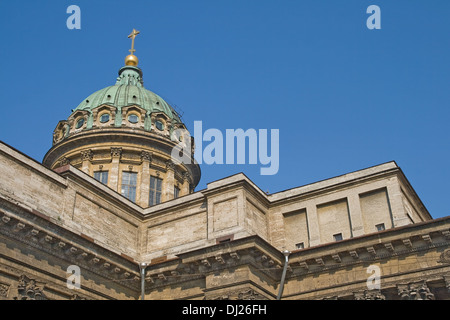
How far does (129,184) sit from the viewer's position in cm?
4400

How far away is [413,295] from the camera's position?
24.8 meters

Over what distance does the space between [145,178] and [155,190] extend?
1419 mm

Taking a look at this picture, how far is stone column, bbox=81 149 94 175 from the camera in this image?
44.0 meters

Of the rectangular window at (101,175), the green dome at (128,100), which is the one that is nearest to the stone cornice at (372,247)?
the rectangular window at (101,175)

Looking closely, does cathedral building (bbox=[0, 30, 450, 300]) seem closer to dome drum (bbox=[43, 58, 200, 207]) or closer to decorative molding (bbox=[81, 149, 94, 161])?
dome drum (bbox=[43, 58, 200, 207])

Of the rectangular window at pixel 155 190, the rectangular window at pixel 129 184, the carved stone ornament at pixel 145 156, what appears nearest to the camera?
the rectangular window at pixel 129 184

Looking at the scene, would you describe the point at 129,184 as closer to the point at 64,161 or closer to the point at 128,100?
the point at 64,161

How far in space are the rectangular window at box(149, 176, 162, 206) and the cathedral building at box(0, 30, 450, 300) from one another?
999 cm

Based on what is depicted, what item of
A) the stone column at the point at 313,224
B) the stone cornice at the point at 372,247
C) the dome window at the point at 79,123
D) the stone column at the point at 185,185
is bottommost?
the stone cornice at the point at 372,247

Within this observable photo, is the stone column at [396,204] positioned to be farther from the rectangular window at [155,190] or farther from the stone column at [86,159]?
the stone column at [86,159]

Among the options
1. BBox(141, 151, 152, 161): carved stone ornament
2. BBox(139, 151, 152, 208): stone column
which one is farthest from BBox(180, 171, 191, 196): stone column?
BBox(141, 151, 152, 161): carved stone ornament

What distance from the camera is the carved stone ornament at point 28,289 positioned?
926 inches

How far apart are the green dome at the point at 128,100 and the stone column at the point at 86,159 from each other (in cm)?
540
